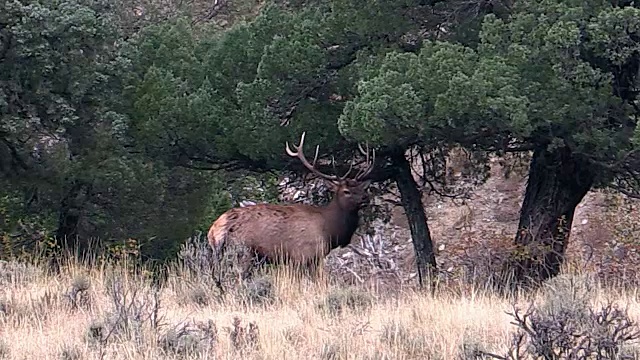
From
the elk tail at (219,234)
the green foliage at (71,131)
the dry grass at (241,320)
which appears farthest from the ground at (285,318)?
the green foliage at (71,131)

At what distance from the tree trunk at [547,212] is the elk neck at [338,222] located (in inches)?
82.4

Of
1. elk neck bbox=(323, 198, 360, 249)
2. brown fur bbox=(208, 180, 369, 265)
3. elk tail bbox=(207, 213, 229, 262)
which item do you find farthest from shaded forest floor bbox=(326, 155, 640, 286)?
elk tail bbox=(207, 213, 229, 262)

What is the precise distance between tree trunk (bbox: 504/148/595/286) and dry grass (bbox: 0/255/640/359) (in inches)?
93.7

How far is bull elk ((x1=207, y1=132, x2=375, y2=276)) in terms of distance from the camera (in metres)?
13.7

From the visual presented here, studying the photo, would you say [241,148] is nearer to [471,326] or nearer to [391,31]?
[391,31]

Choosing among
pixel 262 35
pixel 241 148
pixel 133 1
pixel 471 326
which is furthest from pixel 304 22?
pixel 133 1

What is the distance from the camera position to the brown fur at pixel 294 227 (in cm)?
1376

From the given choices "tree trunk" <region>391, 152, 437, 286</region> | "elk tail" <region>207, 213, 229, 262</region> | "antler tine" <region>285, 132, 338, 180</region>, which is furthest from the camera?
"tree trunk" <region>391, 152, 437, 286</region>

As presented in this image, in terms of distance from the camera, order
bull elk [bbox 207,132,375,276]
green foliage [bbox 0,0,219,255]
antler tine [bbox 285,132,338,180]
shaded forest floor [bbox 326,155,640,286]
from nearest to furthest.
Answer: antler tine [bbox 285,132,338,180], bull elk [bbox 207,132,375,276], green foliage [bbox 0,0,219,255], shaded forest floor [bbox 326,155,640,286]

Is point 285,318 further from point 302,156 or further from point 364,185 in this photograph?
point 364,185

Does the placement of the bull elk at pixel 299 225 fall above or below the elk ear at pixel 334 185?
below

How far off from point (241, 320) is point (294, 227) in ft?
17.4

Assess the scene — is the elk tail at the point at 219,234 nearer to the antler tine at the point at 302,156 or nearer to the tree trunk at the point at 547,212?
the antler tine at the point at 302,156

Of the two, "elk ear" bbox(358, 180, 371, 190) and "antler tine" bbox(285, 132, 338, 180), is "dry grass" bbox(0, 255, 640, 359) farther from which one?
"elk ear" bbox(358, 180, 371, 190)
